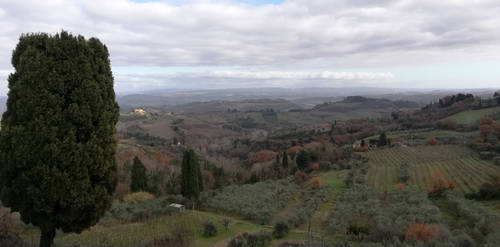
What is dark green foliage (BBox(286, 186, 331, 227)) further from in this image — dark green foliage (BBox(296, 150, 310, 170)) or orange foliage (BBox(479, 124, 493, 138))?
orange foliage (BBox(479, 124, 493, 138))

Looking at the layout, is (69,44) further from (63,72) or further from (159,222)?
(159,222)

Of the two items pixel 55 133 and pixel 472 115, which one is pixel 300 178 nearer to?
pixel 55 133

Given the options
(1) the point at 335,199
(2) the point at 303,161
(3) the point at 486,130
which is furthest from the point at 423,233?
(3) the point at 486,130

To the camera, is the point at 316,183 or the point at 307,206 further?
the point at 316,183

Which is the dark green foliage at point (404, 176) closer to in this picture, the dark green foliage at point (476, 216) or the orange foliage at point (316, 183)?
the dark green foliage at point (476, 216)

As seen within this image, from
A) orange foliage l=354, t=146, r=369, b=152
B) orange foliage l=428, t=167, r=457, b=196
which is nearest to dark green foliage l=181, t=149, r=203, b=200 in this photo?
orange foliage l=428, t=167, r=457, b=196

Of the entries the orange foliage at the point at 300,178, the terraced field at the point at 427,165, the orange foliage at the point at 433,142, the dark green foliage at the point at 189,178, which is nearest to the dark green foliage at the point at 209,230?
the dark green foliage at the point at 189,178

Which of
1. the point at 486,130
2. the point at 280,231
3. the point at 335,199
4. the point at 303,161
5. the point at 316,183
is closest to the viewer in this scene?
the point at 280,231
